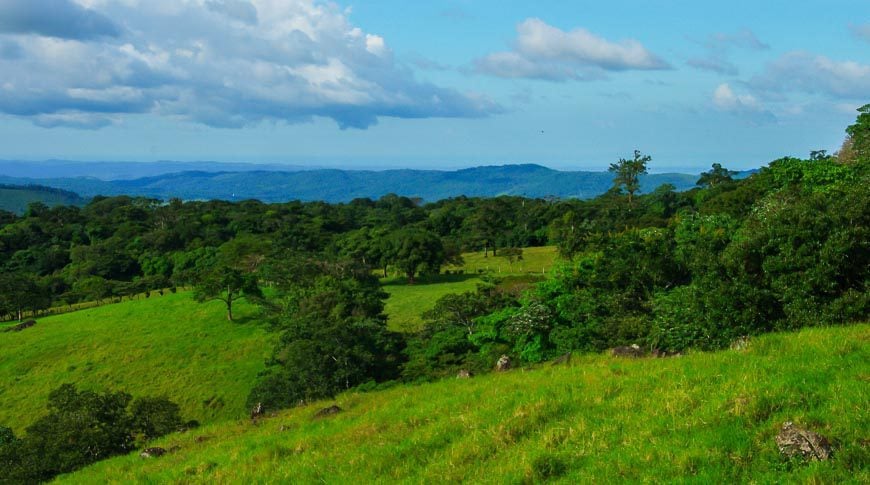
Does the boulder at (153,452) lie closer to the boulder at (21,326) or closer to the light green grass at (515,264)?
the boulder at (21,326)

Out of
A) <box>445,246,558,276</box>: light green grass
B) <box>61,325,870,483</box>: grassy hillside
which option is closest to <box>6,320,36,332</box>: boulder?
<box>445,246,558,276</box>: light green grass

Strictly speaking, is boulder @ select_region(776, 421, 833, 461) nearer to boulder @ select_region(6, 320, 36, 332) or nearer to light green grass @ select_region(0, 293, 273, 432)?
light green grass @ select_region(0, 293, 273, 432)

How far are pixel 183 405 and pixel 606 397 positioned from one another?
40.2 m

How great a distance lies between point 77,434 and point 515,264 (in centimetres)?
7852

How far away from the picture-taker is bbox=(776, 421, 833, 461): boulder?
644 cm

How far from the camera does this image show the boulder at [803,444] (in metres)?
6.44

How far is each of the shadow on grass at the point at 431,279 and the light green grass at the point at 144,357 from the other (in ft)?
80.3

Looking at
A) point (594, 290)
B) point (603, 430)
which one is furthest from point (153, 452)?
point (594, 290)

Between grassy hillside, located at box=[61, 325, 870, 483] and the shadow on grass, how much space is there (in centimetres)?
6785

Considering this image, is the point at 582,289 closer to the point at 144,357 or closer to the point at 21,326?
the point at 144,357

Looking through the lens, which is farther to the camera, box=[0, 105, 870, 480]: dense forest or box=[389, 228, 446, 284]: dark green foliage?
box=[389, 228, 446, 284]: dark green foliage

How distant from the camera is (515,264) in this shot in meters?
92.4

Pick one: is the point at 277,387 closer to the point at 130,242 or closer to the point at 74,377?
the point at 74,377

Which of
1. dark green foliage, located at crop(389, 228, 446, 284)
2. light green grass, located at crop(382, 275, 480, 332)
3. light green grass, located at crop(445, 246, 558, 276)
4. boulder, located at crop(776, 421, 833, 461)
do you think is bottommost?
light green grass, located at crop(382, 275, 480, 332)
